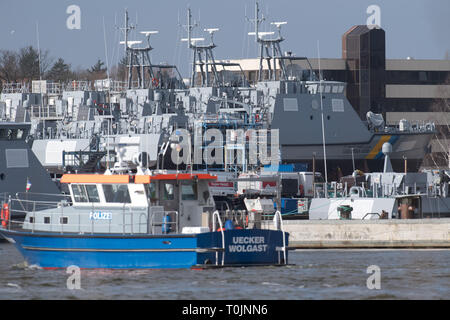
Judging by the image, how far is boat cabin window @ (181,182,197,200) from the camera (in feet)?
104

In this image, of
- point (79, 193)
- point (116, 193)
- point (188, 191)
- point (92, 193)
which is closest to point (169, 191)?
point (188, 191)

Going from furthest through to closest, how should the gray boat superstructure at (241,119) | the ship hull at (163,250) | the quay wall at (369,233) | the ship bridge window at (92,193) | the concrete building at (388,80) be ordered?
the concrete building at (388,80), the gray boat superstructure at (241,119), the quay wall at (369,233), the ship bridge window at (92,193), the ship hull at (163,250)

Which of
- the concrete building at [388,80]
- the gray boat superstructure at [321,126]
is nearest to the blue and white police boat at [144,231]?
the gray boat superstructure at [321,126]

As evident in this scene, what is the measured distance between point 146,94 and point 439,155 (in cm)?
Answer: 2791

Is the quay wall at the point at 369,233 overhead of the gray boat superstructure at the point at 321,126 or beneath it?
beneath

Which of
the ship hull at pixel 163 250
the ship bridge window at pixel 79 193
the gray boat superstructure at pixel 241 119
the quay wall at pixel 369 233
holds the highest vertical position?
the gray boat superstructure at pixel 241 119

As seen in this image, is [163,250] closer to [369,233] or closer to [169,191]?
[169,191]

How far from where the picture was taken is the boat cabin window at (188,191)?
31734 millimetres

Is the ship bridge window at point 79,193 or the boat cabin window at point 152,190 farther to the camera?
the ship bridge window at point 79,193

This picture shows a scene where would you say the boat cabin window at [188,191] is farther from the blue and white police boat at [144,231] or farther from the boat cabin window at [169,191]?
the boat cabin window at [169,191]

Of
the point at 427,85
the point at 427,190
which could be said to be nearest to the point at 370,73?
the point at 427,85

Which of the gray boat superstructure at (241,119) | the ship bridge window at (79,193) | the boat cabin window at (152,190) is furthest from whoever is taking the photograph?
the gray boat superstructure at (241,119)

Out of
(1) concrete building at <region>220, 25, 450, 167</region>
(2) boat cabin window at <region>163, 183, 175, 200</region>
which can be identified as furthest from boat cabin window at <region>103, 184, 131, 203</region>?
(1) concrete building at <region>220, 25, 450, 167</region>

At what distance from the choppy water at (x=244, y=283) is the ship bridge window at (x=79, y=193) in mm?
2388
